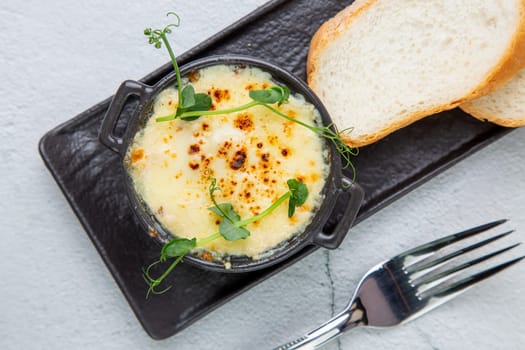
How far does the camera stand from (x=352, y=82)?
5.64 ft

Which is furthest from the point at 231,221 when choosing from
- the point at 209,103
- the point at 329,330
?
the point at 329,330

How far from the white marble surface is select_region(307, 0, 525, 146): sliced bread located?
242 mm

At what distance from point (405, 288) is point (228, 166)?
62cm

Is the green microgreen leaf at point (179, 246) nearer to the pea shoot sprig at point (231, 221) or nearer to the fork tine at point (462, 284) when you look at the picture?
the pea shoot sprig at point (231, 221)

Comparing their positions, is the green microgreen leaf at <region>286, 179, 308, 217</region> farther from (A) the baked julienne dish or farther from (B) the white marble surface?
(B) the white marble surface

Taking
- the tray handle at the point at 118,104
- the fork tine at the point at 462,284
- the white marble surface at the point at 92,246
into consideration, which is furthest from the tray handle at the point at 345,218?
the tray handle at the point at 118,104

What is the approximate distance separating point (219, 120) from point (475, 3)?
0.74 m

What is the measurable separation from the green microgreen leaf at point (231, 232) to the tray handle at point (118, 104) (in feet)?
0.99

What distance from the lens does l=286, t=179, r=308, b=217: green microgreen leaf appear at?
143 cm

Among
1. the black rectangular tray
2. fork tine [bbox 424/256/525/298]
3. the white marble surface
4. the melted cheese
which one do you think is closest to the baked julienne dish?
the melted cheese

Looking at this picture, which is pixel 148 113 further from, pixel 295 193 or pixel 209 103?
pixel 295 193

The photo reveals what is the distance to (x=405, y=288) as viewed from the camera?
175 centimetres

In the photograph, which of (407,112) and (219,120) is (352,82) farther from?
(219,120)

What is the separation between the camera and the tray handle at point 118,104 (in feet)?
4.88
